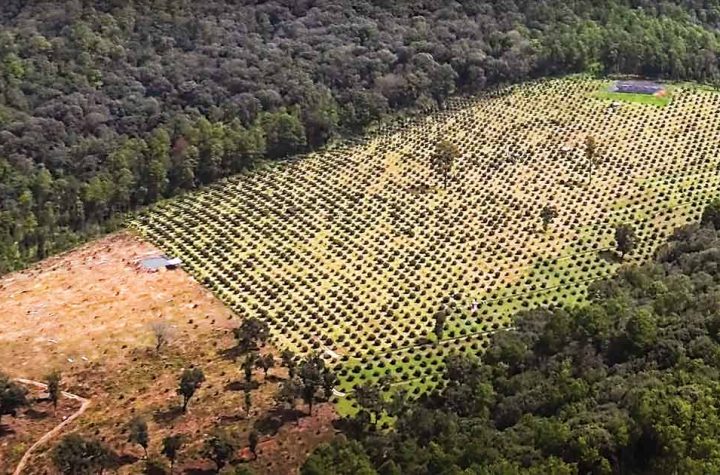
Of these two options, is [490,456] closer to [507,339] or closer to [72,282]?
[507,339]

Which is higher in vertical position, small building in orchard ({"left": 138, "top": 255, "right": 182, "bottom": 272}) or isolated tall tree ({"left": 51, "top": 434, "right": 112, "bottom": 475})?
isolated tall tree ({"left": 51, "top": 434, "right": 112, "bottom": 475})

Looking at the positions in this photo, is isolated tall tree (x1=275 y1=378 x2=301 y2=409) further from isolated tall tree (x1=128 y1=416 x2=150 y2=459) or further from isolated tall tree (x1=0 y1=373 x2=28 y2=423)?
isolated tall tree (x1=0 y1=373 x2=28 y2=423)

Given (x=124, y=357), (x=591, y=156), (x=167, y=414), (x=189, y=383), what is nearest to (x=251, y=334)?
(x=189, y=383)

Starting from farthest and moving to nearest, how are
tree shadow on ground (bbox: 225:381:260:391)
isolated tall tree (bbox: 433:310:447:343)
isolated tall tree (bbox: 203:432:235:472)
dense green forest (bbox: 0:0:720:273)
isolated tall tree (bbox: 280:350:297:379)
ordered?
dense green forest (bbox: 0:0:720:273)
isolated tall tree (bbox: 433:310:447:343)
tree shadow on ground (bbox: 225:381:260:391)
isolated tall tree (bbox: 280:350:297:379)
isolated tall tree (bbox: 203:432:235:472)

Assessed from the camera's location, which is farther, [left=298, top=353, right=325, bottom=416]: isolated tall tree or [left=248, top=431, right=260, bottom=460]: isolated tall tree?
[left=298, top=353, right=325, bottom=416]: isolated tall tree

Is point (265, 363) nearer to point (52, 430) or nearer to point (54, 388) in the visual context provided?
point (54, 388)

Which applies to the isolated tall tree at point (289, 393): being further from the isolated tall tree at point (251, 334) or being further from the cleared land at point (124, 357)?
the isolated tall tree at point (251, 334)

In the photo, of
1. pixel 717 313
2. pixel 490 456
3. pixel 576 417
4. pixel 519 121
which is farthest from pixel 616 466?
pixel 519 121

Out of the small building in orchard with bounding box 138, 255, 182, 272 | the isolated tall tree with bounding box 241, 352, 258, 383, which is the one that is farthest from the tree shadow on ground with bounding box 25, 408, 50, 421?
the small building in orchard with bounding box 138, 255, 182, 272
